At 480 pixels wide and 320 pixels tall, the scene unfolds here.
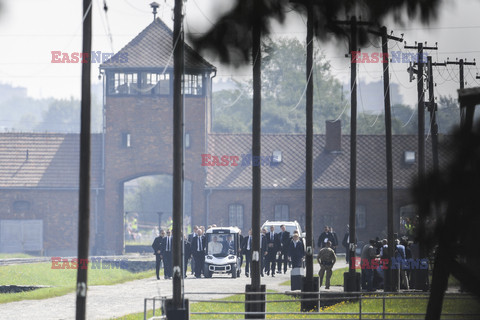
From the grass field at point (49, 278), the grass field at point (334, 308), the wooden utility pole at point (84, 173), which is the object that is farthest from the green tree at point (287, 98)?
the wooden utility pole at point (84, 173)

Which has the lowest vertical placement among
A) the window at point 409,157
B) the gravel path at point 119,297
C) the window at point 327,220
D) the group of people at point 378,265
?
the gravel path at point 119,297

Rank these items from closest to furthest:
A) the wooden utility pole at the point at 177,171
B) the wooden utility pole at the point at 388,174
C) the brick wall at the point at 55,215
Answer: the wooden utility pole at the point at 177,171, the wooden utility pole at the point at 388,174, the brick wall at the point at 55,215

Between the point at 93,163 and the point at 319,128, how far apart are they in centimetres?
4296

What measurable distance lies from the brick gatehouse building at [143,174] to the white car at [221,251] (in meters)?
18.1

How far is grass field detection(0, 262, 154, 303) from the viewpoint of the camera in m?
32.1

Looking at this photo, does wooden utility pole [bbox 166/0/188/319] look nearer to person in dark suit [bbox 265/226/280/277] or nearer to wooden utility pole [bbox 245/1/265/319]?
wooden utility pole [bbox 245/1/265/319]

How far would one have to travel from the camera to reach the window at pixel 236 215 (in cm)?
5750

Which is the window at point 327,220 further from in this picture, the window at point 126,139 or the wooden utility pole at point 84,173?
the wooden utility pole at point 84,173

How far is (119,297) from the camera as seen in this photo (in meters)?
30.9

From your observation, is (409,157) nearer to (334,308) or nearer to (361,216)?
(361,216)

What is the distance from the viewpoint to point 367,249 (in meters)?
31.0

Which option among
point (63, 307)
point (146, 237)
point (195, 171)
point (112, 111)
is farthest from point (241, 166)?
point (63, 307)

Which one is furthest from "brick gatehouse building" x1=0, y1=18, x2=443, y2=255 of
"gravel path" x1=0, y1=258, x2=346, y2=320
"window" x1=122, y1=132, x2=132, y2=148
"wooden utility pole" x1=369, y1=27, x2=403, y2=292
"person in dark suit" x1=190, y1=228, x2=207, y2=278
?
"wooden utility pole" x1=369, y1=27, x2=403, y2=292

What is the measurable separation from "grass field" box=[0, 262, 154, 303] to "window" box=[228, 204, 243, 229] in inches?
606
